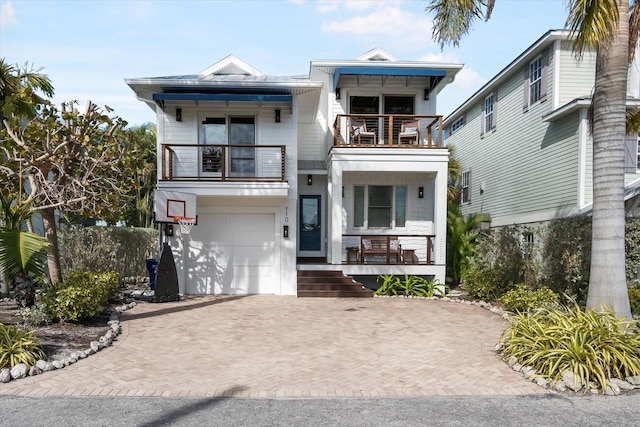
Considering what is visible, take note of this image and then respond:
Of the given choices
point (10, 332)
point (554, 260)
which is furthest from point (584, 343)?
point (10, 332)

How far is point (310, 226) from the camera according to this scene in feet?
50.7

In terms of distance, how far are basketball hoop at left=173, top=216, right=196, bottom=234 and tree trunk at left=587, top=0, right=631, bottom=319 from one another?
9354mm

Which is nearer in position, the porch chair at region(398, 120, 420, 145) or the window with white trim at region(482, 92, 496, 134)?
the porch chair at region(398, 120, 420, 145)

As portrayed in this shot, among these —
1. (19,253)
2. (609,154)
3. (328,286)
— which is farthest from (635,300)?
(19,253)

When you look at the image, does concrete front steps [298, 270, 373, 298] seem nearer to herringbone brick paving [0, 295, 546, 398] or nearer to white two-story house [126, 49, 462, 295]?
white two-story house [126, 49, 462, 295]

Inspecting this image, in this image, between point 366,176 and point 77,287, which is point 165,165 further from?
point 366,176

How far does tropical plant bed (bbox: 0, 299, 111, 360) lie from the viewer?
6.54 metres

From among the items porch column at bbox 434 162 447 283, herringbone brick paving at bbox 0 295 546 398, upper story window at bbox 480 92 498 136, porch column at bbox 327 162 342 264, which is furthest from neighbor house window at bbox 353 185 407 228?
upper story window at bbox 480 92 498 136

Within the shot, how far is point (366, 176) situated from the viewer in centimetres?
1479

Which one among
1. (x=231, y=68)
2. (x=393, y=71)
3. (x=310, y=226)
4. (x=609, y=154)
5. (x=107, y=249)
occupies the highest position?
(x=231, y=68)

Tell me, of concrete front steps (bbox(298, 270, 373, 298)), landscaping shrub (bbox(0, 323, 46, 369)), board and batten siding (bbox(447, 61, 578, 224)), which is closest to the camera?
landscaping shrub (bbox(0, 323, 46, 369))

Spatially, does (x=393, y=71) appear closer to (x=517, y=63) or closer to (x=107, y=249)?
(x=517, y=63)

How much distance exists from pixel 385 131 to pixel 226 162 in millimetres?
5564

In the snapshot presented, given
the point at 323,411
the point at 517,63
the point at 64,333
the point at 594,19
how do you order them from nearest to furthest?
the point at 323,411
the point at 594,19
the point at 64,333
the point at 517,63
